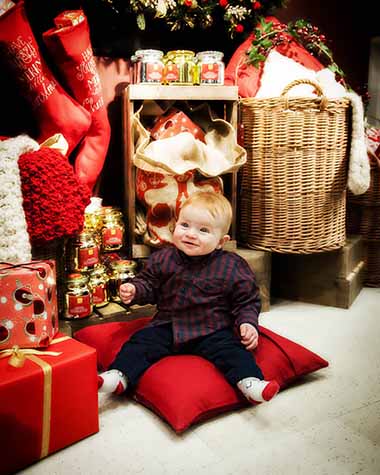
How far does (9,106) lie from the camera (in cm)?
186

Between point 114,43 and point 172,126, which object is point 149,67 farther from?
point 114,43

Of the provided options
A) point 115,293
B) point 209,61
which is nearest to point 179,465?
point 115,293

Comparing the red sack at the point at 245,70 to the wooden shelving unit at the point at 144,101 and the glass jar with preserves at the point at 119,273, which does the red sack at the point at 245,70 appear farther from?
the glass jar with preserves at the point at 119,273

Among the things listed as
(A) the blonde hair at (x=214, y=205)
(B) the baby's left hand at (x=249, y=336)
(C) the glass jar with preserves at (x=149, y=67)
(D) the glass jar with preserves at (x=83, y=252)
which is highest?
(C) the glass jar with preserves at (x=149, y=67)

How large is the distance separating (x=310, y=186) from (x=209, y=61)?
0.62 metres

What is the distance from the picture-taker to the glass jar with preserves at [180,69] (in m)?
1.84

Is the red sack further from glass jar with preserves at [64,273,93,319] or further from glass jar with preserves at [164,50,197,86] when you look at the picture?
glass jar with preserves at [64,273,93,319]

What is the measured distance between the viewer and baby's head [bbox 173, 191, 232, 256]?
143 cm

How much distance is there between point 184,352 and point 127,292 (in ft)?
0.80

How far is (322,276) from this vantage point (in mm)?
2141

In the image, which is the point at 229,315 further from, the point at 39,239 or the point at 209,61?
the point at 209,61

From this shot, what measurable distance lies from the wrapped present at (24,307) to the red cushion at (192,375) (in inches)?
12.3

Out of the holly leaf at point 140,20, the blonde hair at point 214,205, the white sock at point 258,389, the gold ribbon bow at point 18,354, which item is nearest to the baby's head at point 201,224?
the blonde hair at point 214,205

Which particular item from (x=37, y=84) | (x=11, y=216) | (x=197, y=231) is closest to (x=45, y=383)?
(x=11, y=216)
